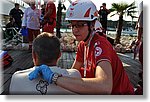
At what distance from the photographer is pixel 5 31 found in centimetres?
157

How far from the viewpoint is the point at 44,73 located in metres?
1.10

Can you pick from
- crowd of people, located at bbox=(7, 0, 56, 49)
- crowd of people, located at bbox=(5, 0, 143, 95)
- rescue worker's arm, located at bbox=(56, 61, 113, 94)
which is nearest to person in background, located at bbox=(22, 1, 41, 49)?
crowd of people, located at bbox=(7, 0, 56, 49)

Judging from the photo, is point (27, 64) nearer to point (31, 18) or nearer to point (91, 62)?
point (31, 18)

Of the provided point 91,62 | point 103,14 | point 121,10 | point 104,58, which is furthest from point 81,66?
point 121,10

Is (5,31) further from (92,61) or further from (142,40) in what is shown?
(142,40)

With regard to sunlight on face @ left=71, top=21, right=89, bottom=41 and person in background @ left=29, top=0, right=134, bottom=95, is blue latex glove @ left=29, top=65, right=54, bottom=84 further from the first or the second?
sunlight on face @ left=71, top=21, right=89, bottom=41

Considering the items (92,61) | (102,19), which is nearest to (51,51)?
(92,61)

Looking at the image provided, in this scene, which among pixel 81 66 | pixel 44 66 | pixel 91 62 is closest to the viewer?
pixel 44 66

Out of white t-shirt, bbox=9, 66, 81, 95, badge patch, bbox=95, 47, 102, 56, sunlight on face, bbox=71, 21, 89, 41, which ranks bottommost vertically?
white t-shirt, bbox=9, 66, 81, 95

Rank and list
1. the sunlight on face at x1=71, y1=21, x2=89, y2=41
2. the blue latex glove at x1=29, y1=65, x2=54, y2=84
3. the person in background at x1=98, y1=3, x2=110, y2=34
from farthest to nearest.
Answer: the person in background at x1=98, y1=3, x2=110, y2=34 < the sunlight on face at x1=71, y1=21, x2=89, y2=41 < the blue latex glove at x1=29, y1=65, x2=54, y2=84

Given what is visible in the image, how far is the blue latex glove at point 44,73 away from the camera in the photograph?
1.09 meters

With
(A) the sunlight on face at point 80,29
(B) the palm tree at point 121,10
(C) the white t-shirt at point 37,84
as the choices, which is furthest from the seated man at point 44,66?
(B) the palm tree at point 121,10

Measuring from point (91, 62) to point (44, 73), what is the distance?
0.73ft

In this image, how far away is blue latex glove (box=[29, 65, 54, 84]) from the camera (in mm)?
1086
